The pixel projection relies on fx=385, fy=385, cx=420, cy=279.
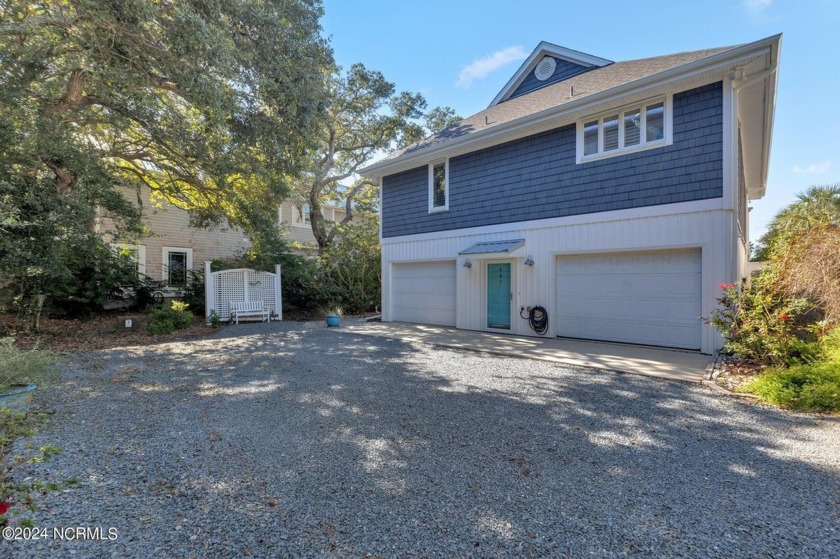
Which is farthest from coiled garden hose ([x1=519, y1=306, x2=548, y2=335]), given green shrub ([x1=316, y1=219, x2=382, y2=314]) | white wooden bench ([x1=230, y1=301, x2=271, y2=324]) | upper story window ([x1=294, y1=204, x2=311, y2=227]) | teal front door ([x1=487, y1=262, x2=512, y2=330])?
upper story window ([x1=294, y1=204, x2=311, y2=227])

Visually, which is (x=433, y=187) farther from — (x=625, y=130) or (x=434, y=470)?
(x=434, y=470)

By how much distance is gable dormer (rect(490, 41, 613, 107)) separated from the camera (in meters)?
10.3

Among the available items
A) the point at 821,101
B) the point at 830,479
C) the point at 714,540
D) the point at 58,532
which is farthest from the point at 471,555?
the point at 821,101

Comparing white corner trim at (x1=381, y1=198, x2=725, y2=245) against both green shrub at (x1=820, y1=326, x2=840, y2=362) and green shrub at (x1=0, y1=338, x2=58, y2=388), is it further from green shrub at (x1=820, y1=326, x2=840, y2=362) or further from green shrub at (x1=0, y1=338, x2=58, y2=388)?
green shrub at (x1=0, y1=338, x2=58, y2=388)

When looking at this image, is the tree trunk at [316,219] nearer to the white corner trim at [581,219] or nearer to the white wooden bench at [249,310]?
the white wooden bench at [249,310]

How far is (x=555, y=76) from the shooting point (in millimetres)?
10906

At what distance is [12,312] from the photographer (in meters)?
9.72

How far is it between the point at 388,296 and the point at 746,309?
8629 millimetres

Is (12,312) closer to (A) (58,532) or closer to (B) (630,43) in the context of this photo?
(A) (58,532)

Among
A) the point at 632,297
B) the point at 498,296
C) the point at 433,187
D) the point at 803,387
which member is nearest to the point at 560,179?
the point at 632,297

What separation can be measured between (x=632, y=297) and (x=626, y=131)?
3305mm

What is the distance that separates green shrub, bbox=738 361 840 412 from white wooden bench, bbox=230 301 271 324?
1118cm

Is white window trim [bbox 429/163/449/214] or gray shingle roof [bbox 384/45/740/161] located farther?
white window trim [bbox 429/163/449/214]

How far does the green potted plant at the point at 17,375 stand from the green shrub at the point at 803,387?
7947 mm
